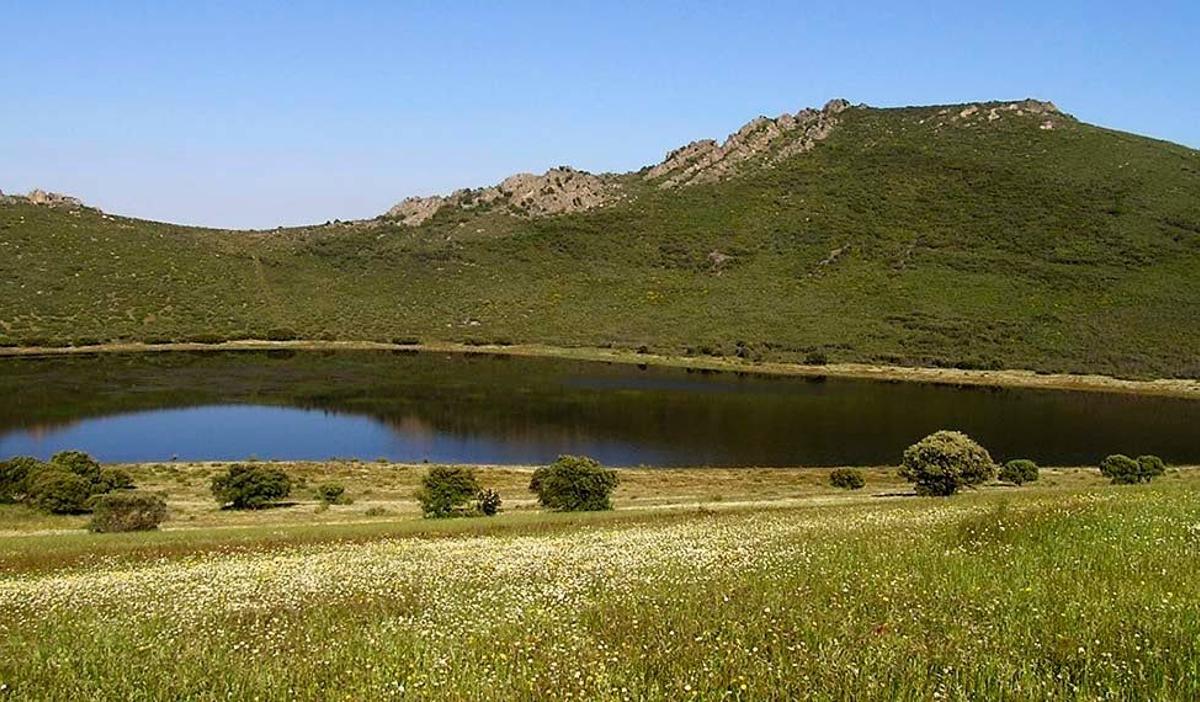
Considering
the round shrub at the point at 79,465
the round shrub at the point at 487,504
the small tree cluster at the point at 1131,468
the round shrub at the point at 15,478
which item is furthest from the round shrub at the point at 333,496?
the small tree cluster at the point at 1131,468

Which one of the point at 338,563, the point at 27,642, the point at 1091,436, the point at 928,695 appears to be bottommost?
the point at 1091,436

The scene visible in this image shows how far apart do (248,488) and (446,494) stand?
16.6 metres

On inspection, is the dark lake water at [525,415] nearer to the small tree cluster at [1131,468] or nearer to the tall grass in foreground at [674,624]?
the small tree cluster at [1131,468]

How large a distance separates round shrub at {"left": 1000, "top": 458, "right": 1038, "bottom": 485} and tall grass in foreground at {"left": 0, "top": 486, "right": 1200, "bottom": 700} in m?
59.2

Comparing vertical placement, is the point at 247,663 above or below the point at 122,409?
above

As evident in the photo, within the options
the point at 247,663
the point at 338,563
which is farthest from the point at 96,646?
the point at 338,563

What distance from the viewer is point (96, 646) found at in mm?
8688

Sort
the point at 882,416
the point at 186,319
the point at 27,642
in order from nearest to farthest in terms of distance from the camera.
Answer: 1. the point at 27,642
2. the point at 882,416
3. the point at 186,319

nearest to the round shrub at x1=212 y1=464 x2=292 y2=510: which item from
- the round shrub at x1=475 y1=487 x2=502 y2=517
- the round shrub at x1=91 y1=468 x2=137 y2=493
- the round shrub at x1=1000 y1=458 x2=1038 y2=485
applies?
the round shrub at x1=91 y1=468 x2=137 y2=493

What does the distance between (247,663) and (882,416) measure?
111 metres

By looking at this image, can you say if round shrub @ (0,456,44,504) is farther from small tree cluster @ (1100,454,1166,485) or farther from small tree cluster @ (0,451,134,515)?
small tree cluster @ (1100,454,1166,485)

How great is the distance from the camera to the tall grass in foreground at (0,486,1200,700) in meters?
6.68

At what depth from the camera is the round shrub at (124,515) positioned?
39.3m

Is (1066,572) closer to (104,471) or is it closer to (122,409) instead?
(104,471)
